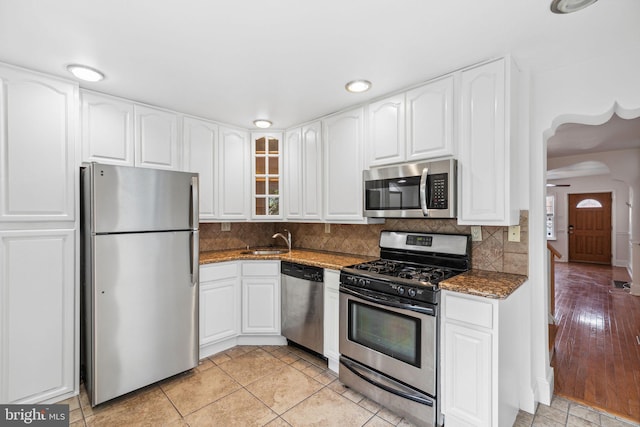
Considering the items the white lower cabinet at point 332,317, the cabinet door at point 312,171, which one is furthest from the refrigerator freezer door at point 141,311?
the cabinet door at point 312,171

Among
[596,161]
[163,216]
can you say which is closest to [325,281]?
[163,216]

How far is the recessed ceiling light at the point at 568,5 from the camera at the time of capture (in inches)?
55.4

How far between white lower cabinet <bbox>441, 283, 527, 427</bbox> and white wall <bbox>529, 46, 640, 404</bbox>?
0.36 m

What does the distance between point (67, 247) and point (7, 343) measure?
2.19 ft

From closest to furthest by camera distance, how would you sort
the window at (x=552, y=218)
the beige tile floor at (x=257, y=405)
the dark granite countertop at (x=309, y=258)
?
the beige tile floor at (x=257, y=405), the dark granite countertop at (x=309, y=258), the window at (x=552, y=218)

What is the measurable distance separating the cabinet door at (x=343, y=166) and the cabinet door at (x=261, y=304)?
91 cm

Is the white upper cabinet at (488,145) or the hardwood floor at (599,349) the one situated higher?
the white upper cabinet at (488,145)

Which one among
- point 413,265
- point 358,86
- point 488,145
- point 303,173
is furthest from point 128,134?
point 488,145

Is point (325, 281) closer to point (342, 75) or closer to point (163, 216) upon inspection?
point (163, 216)

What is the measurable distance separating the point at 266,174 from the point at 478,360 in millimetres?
2711

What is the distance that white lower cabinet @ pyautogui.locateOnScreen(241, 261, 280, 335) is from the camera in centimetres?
305

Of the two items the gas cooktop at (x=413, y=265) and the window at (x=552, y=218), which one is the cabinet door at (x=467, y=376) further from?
the window at (x=552, y=218)

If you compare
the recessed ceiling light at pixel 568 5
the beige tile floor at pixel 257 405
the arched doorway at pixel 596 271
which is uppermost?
the recessed ceiling light at pixel 568 5

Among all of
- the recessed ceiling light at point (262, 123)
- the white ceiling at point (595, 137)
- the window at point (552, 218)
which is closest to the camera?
the recessed ceiling light at point (262, 123)
